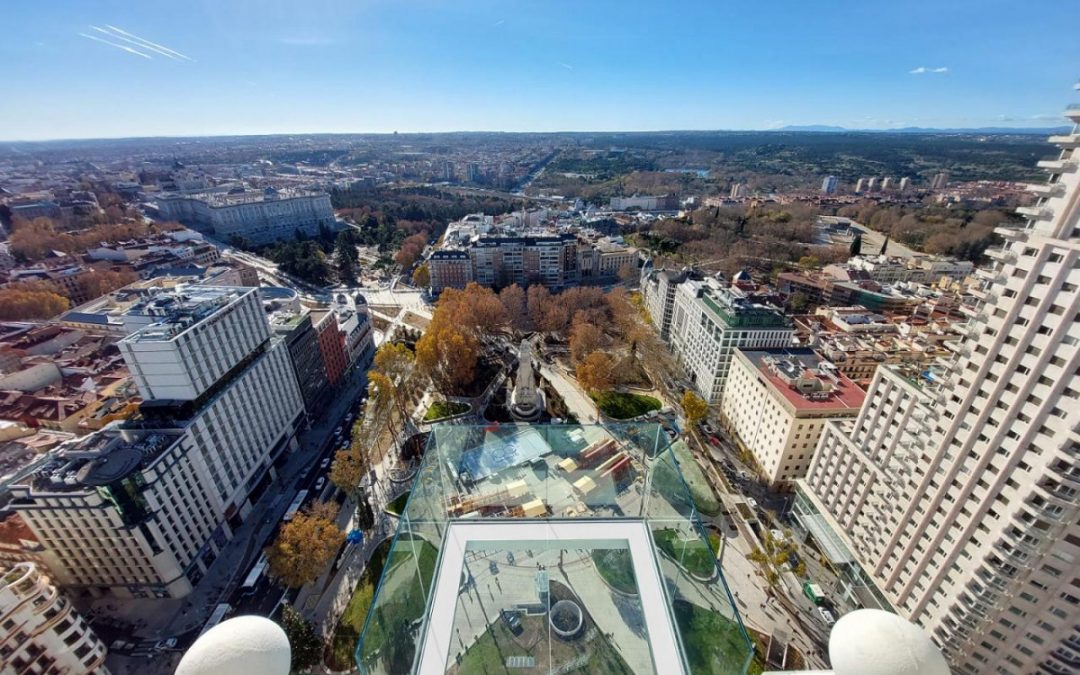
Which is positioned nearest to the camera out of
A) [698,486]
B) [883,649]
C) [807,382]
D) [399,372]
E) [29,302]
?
[883,649]

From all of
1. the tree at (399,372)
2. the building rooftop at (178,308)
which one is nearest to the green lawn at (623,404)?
the tree at (399,372)

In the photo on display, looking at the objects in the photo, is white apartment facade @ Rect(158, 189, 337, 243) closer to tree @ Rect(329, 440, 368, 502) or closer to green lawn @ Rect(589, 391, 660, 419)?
tree @ Rect(329, 440, 368, 502)

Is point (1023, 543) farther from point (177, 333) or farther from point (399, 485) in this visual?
point (177, 333)

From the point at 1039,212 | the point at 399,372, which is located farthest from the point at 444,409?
the point at 1039,212

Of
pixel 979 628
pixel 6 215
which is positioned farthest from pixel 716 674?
pixel 6 215

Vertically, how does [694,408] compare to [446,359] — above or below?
below

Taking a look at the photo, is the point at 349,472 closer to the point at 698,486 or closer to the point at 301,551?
the point at 301,551
